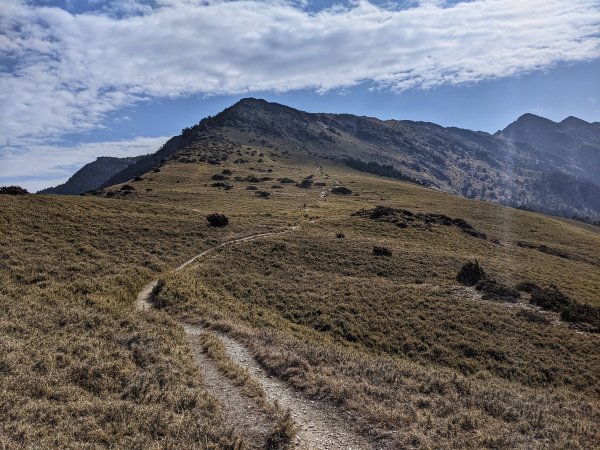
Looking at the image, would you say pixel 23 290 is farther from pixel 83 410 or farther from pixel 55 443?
pixel 55 443

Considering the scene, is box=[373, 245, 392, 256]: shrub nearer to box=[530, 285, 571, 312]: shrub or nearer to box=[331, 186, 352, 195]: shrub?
box=[530, 285, 571, 312]: shrub

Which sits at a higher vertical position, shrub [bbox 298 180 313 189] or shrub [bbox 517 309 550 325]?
shrub [bbox 298 180 313 189]

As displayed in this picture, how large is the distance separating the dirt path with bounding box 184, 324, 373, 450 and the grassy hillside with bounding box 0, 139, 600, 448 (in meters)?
0.56

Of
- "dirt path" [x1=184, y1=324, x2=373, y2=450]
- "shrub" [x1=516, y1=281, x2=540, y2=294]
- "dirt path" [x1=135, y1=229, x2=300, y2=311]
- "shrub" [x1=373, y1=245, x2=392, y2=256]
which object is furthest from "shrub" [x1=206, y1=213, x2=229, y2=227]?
"dirt path" [x1=184, y1=324, x2=373, y2=450]

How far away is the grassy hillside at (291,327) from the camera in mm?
12336

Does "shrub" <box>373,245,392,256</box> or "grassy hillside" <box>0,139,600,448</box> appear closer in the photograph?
"grassy hillside" <box>0,139,600,448</box>

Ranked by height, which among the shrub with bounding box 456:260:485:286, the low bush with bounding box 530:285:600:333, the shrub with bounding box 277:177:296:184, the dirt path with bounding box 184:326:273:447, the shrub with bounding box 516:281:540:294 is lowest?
the low bush with bounding box 530:285:600:333

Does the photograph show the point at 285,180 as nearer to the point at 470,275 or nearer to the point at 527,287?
the point at 470,275

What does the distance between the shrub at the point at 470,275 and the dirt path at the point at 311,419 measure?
29.0 meters

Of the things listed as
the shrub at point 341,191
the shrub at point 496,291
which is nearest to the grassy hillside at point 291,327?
the shrub at point 496,291

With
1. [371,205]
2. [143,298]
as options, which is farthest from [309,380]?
[371,205]

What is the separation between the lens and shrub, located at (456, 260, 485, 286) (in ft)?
130

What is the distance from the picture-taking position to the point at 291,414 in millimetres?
13188

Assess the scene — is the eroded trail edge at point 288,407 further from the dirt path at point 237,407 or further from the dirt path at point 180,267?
the dirt path at point 180,267
